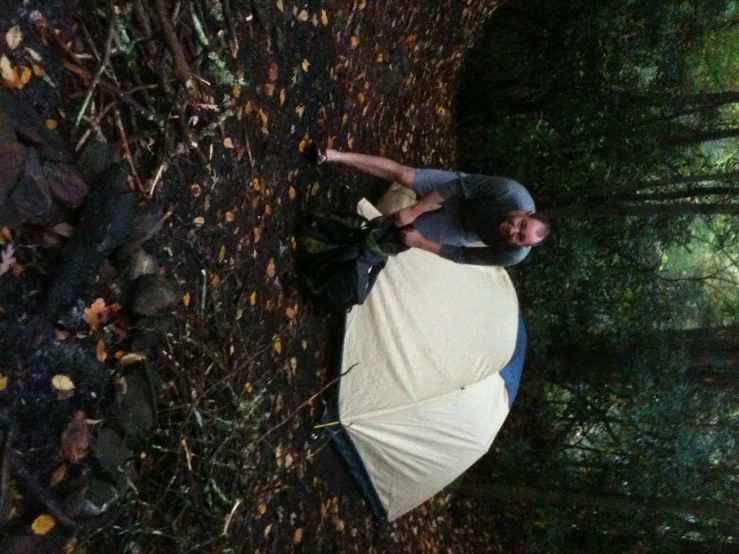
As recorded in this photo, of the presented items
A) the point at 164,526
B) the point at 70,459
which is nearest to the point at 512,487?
the point at 164,526

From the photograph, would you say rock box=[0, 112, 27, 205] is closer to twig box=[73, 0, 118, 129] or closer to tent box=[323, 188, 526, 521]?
twig box=[73, 0, 118, 129]

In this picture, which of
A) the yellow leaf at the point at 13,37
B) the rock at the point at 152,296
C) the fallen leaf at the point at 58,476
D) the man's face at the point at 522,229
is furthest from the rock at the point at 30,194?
the man's face at the point at 522,229

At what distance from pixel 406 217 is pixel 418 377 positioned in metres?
1.06

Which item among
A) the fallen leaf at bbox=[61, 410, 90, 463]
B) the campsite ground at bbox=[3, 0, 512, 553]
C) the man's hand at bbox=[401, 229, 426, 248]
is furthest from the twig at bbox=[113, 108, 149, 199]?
the man's hand at bbox=[401, 229, 426, 248]

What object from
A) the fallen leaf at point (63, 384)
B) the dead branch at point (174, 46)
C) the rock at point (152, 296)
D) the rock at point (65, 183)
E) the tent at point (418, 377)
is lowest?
the tent at point (418, 377)

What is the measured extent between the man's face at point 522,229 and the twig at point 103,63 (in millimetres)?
1838

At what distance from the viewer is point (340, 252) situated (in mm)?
2961

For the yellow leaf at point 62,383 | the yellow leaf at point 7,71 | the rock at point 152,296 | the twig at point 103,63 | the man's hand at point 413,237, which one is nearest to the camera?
the yellow leaf at point 7,71

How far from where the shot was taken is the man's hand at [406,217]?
298cm

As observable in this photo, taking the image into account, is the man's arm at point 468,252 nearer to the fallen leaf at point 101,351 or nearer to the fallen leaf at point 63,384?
the fallen leaf at point 101,351

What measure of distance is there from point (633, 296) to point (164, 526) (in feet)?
14.2

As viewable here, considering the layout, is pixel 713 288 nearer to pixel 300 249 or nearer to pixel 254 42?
pixel 300 249

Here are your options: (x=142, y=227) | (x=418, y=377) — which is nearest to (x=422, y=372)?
(x=418, y=377)

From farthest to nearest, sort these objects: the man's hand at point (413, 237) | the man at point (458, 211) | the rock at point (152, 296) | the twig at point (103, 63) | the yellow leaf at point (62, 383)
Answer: the man's hand at point (413, 237) < the man at point (458, 211) < the rock at point (152, 296) < the twig at point (103, 63) < the yellow leaf at point (62, 383)
